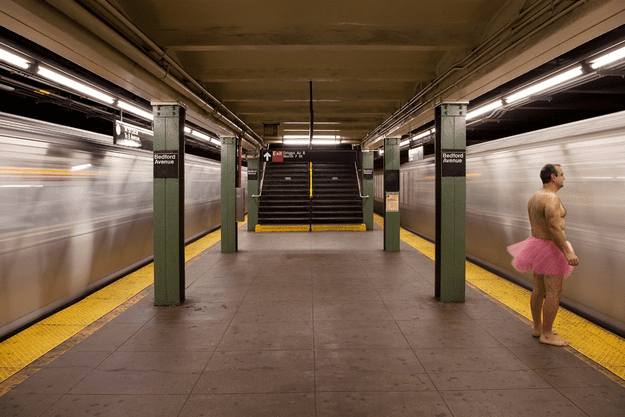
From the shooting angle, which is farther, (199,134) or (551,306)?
(199,134)

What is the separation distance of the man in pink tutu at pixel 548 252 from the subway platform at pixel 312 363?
322mm

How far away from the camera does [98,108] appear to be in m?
5.18

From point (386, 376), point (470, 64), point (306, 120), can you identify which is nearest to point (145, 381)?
point (386, 376)

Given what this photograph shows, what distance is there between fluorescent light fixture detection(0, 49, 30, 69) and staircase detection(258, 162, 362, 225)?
27.7 ft

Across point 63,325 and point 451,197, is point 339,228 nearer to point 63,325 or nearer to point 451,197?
point 451,197

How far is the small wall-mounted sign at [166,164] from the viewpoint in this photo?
4.34 meters

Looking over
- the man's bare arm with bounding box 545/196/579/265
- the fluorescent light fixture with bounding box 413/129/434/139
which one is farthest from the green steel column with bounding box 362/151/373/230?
the man's bare arm with bounding box 545/196/579/265

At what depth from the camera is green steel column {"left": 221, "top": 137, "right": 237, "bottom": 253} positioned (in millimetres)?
7328

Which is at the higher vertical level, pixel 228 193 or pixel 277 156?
pixel 277 156

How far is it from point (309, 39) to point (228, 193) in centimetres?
463

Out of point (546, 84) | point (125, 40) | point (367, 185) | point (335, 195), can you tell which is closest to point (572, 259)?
point (546, 84)

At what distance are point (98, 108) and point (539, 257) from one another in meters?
6.02

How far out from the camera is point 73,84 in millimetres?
3707

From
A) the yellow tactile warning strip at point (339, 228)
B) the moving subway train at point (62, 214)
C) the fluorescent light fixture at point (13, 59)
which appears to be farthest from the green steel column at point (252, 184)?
the fluorescent light fixture at point (13, 59)
